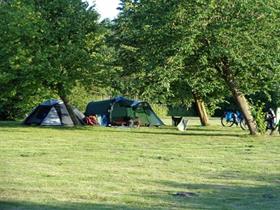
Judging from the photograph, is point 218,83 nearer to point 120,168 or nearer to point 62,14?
point 62,14

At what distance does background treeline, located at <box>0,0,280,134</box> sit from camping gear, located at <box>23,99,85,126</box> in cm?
133

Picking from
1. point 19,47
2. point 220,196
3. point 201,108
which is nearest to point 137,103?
point 201,108

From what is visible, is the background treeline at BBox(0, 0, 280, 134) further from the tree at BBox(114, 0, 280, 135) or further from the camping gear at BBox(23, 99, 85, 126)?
the camping gear at BBox(23, 99, 85, 126)

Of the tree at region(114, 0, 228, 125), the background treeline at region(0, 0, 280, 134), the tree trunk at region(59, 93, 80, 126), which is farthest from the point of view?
the tree trunk at region(59, 93, 80, 126)

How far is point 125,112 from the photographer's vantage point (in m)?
36.8

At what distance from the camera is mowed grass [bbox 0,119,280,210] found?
8258mm

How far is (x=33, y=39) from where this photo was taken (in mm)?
29234

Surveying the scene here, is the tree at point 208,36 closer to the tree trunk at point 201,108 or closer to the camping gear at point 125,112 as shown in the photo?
the camping gear at point 125,112

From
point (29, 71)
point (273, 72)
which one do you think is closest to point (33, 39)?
point (29, 71)

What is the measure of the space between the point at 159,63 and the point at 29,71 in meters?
8.42

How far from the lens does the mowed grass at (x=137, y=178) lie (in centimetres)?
826

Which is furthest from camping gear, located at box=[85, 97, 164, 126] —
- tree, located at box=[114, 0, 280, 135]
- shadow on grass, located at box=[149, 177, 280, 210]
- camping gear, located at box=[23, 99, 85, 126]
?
shadow on grass, located at box=[149, 177, 280, 210]

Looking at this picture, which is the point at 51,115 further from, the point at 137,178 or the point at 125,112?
the point at 137,178

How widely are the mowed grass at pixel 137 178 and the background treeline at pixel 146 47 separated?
5.76 metres
